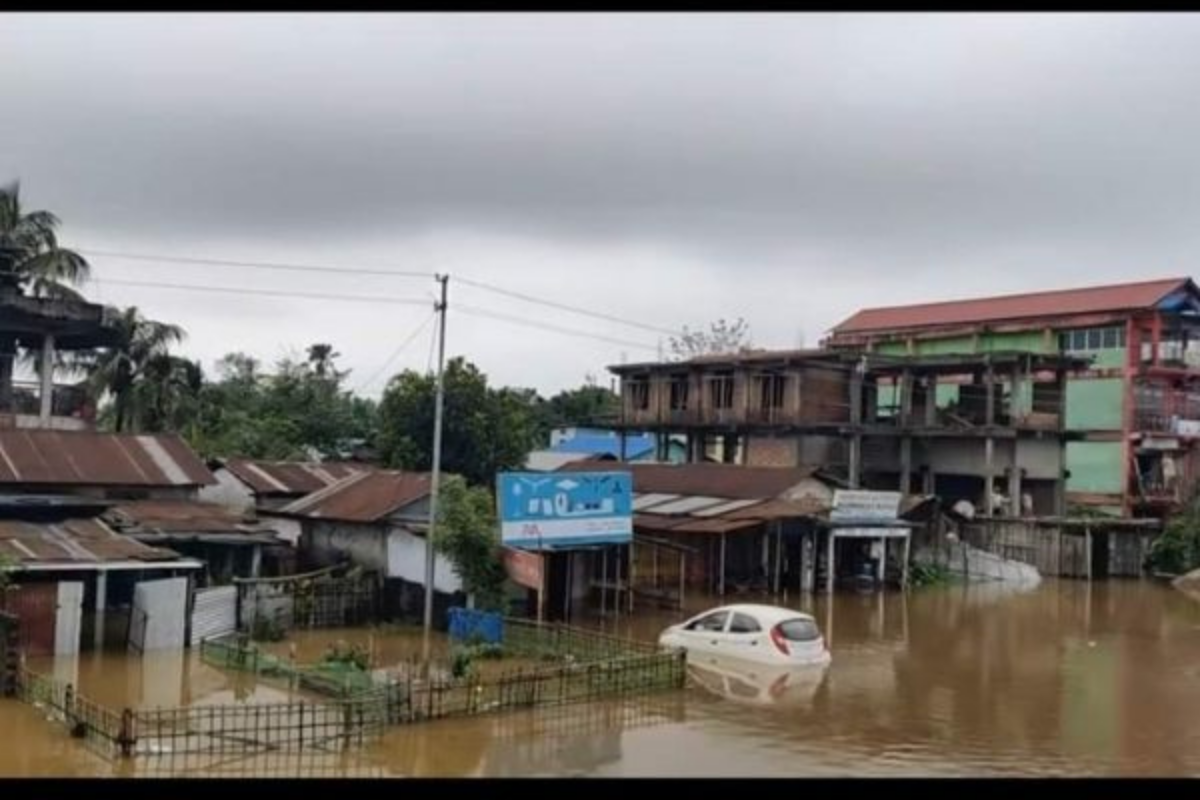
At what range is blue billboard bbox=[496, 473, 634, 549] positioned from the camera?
78.2 feet

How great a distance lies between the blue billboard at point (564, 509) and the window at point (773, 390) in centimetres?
2252

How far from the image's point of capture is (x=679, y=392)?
→ 52.9 meters

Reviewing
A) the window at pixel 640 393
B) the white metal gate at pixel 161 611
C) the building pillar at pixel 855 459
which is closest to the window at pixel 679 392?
the window at pixel 640 393

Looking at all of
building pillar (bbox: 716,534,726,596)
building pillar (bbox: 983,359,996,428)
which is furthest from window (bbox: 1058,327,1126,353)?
building pillar (bbox: 716,534,726,596)

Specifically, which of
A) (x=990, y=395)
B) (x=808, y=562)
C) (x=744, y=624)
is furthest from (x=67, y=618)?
(x=990, y=395)

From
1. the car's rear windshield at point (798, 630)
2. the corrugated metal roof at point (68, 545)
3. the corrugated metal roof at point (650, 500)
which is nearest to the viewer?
the corrugated metal roof at point (68, 545)

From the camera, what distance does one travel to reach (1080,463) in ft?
162

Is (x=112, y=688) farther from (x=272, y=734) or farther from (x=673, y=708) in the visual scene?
(x=673, y=708)

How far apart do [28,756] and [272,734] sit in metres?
2.77

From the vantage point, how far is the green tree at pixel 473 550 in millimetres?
24078

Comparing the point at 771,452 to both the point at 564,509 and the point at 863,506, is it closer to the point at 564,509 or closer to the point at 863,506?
the point at 863,506

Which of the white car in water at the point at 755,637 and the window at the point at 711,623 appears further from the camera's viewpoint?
the window at the point at 711,623

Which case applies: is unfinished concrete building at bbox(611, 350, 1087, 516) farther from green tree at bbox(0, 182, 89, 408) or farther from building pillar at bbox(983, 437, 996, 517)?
green tree at bbox(0, 182, 89, 408)

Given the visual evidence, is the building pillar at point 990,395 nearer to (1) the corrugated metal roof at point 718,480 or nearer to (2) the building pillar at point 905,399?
(2) the building pillar at point 905,399
